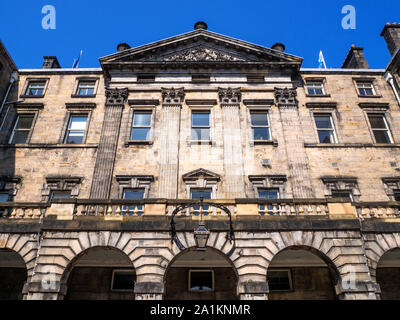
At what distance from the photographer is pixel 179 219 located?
40.3 ft

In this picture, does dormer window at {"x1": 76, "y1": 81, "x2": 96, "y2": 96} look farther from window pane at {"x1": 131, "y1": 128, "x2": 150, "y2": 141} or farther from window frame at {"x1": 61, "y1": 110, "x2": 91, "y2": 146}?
window pane at {"x1": 131, "y1": 128, "x2": 150, "y2": 141}

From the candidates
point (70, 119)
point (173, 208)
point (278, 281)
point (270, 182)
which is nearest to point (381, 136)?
point (270, 182)

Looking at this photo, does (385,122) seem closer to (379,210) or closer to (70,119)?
(379,210)

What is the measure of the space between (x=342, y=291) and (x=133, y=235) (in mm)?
8023

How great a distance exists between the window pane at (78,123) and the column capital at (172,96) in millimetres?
5580

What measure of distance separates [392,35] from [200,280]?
76.1ft

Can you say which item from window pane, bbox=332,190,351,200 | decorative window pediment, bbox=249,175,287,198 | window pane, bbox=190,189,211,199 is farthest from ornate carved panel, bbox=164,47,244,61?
window pane, bbox=332,190,351,200

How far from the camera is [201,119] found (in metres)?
20.8

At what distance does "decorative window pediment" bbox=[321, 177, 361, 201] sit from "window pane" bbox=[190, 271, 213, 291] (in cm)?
825

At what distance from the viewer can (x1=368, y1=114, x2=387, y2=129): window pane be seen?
68.9 feet

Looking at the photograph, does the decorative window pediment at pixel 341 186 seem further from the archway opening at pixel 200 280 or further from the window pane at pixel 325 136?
the archway opening at pixel 200 280

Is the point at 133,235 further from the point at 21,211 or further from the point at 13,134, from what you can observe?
the point at 13,134
